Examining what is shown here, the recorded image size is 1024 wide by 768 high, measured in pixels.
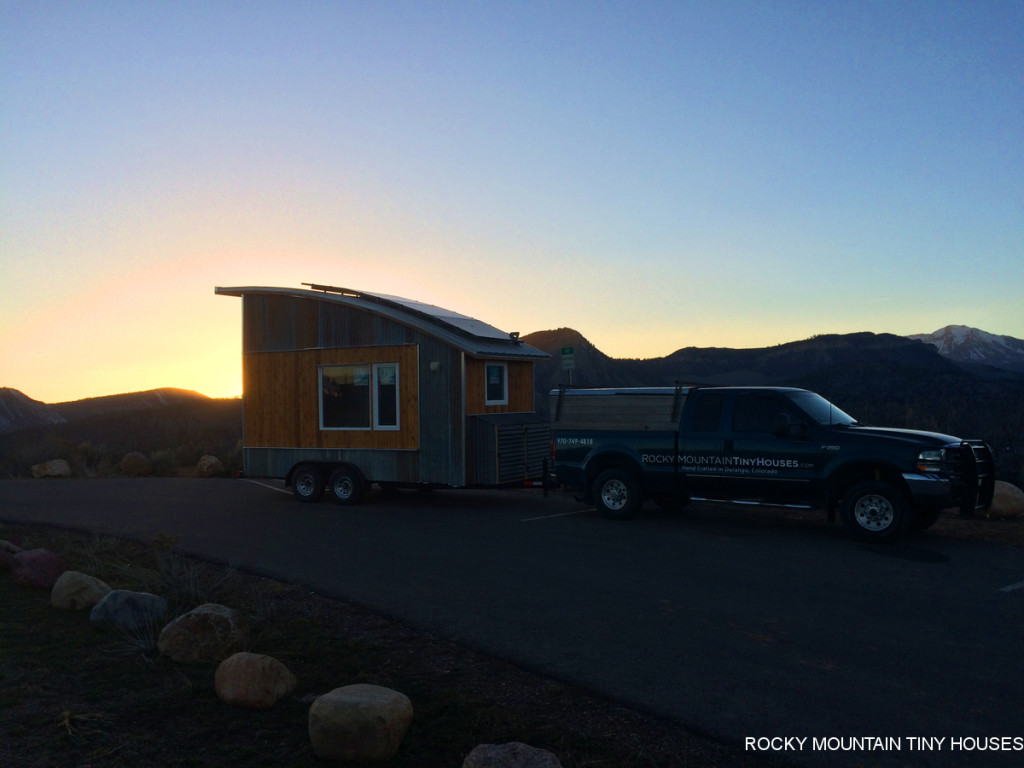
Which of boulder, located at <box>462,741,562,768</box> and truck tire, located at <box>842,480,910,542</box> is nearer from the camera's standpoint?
boulder, located at <box>462,741,562,768</box>

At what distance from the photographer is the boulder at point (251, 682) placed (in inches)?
201

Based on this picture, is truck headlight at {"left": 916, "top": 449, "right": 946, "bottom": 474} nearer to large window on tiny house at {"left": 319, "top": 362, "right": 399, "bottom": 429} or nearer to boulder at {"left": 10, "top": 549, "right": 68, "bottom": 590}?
large window on tiny house at {"left": 319, "top": 362, "right": 399, "bottom": 429}

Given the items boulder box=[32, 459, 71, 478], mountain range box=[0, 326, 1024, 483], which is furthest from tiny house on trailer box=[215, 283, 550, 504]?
mountain range box=[0, 326, 1024, 483]

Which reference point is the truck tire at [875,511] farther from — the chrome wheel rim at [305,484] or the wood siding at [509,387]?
the chrome wheel rim at [305,484]

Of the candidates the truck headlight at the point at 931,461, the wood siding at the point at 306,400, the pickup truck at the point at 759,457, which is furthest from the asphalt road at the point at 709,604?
the wood siding at the point at 306,400

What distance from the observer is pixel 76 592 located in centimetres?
752

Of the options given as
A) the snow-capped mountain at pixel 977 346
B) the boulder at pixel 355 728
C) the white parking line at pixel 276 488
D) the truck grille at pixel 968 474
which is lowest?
the boulder at pixel 355 728

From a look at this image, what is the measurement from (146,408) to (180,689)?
6654 cm

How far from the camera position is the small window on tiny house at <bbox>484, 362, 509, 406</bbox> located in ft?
50.2

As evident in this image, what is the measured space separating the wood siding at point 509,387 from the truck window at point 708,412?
410 centimetres

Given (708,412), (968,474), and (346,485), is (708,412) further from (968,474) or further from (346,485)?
(346,485)

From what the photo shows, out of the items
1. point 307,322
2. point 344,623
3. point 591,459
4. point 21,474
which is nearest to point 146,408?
point 21,474

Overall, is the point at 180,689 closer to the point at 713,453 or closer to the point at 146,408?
the point at 713,453

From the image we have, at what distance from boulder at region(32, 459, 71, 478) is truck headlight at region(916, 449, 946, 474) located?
2291 centimetres
